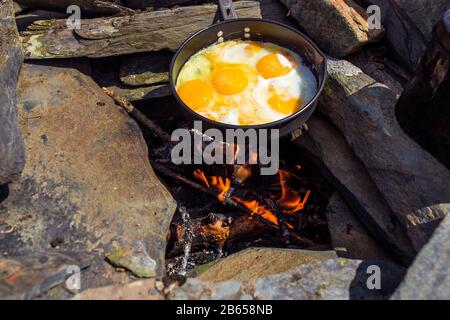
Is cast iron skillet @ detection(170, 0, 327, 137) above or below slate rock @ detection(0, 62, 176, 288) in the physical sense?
above

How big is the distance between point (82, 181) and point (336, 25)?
8.52 feet

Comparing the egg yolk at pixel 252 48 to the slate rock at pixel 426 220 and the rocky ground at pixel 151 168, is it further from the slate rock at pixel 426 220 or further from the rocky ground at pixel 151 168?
the slate rock at pixel 426 220

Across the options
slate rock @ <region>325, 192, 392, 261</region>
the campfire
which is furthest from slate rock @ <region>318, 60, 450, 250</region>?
the campfire

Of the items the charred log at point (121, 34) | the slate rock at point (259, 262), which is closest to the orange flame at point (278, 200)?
the slate rock at point (259, 262)

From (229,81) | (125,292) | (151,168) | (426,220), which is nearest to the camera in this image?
(125,292)

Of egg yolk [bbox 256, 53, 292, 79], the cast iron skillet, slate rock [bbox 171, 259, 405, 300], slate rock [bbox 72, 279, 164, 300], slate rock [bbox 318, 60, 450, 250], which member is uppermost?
the cast iron skillet

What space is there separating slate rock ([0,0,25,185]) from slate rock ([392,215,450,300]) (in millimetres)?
2662

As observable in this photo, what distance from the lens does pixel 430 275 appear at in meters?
3.03

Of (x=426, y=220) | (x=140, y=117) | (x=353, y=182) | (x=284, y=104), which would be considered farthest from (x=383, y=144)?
(x=140, y=117)

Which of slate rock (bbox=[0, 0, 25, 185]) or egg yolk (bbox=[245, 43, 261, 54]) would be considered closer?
slate rock (bbox=[0, 0, 25, 185])

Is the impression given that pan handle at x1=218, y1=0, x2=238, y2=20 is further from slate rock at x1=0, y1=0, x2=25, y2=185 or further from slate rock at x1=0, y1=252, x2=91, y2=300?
slate rock at x1=0, y1=252, x2=91, y2=300

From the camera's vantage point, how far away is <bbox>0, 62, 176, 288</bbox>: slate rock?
3816 mm

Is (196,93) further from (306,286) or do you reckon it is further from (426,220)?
(426,220)

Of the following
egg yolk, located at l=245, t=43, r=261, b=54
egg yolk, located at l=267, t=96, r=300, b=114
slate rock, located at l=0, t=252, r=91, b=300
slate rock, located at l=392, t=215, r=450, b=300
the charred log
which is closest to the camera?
slate rock, located at l=392, t=215, r=450, b=300
